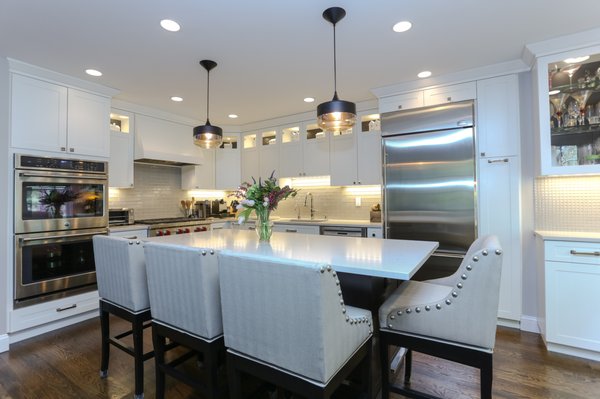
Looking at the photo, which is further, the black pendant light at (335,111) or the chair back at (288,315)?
the black pendant light at (335,111)

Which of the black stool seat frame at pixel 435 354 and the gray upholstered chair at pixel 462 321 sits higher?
the gray upholstered chair at pixel 462 321

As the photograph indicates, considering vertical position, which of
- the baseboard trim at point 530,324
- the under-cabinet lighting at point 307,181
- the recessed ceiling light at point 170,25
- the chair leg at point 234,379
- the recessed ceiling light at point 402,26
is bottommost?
the baseboard trim at point 530,324

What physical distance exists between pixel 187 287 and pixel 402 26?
234 centimetres

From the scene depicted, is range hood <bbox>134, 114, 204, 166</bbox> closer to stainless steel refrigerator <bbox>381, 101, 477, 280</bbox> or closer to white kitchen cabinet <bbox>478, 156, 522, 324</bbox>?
stainless steel refrigerator <bbox>381, 101, 477, 280</bbox>

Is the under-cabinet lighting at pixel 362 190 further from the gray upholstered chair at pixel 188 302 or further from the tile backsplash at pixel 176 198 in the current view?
the gray upholstered chair at pixel 188 302

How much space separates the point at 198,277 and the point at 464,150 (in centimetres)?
291

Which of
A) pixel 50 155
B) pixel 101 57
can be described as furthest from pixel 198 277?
pixel 50 155

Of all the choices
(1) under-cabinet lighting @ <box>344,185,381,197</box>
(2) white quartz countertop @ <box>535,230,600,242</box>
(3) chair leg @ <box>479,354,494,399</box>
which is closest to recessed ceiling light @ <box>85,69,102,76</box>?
(1) under-cabinet lighting @ <box>344,185,381,197</box>

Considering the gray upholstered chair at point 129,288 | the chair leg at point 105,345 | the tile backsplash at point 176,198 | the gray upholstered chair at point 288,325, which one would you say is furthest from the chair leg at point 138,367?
the tile backsplash at point 176,198

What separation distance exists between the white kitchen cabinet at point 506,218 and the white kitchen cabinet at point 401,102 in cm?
98

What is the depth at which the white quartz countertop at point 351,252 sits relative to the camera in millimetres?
1456

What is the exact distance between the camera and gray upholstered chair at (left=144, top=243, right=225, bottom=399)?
5.15 ft

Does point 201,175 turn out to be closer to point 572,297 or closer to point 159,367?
point 159,367

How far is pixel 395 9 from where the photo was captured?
82.2 inches
